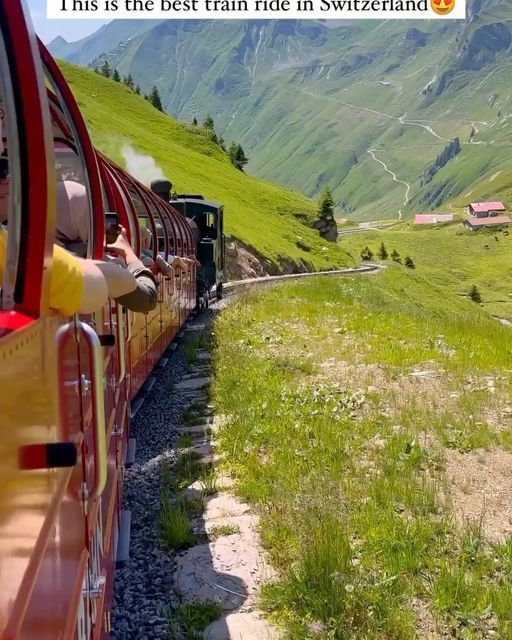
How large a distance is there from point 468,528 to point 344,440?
7.15 feet

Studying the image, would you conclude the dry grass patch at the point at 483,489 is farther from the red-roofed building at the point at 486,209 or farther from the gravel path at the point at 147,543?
the red-roofed building at the point at 486,209

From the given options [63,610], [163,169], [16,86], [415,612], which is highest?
[163,169]

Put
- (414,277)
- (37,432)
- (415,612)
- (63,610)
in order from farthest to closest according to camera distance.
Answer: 1. (414,277)
2. (415,612)
3. (63,610)
4. (37,432)

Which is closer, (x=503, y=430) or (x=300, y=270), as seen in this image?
(x=503, y=430)

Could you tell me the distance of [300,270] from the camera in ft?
192

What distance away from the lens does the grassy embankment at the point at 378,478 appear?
4289mm

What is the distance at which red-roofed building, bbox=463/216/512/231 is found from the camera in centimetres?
14750

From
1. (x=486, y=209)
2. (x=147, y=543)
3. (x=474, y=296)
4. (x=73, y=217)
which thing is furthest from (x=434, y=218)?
(x=73, y=217)

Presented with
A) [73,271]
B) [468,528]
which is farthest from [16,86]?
[468,528]

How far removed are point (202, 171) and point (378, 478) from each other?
72430 mm

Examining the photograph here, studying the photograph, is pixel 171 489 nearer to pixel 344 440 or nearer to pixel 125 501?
pixel 125 501

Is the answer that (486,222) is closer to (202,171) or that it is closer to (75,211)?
(202,171)

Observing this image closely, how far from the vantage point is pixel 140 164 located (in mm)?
62656

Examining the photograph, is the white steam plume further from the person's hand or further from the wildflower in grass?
the wildflower in grass
